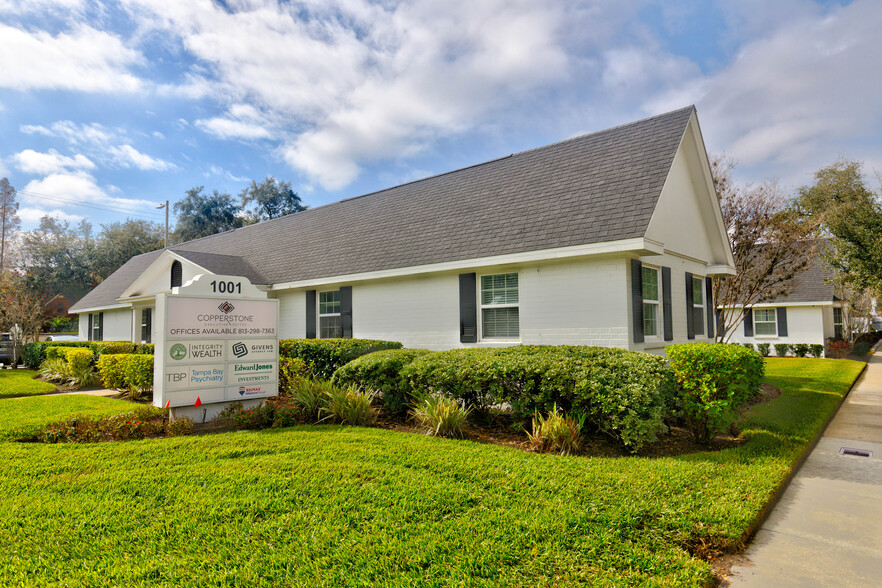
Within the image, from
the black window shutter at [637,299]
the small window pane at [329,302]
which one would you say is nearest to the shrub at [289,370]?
the small window pane at [329,302]

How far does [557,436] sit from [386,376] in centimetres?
Result: 345

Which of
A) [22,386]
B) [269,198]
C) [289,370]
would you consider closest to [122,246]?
[269,198]

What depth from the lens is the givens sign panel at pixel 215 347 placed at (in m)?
7.91

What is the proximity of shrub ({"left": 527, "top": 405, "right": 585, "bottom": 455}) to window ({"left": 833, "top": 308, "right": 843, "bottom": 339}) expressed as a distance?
29.3 m

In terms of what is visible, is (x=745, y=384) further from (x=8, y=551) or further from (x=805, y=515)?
(x=8, y=551)

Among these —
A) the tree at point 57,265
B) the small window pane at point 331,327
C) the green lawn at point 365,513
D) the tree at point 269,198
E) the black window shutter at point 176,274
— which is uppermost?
the tree at point 269,198

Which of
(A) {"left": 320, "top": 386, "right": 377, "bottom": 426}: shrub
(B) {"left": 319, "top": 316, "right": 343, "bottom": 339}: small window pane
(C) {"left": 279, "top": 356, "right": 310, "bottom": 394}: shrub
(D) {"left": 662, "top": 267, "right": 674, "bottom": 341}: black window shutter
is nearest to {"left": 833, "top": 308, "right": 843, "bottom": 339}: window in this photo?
(D) {"left": 662, "top": 267, "right": 674, "bottom": 341}: black window shutter

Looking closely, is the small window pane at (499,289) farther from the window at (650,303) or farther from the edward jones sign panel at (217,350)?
the edward jones sign panel at (217,350)

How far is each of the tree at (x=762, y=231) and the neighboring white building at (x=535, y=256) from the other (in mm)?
1993

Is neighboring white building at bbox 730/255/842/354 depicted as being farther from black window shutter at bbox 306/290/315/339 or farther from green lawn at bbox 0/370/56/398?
green lawn at bbox 0/370/56/398

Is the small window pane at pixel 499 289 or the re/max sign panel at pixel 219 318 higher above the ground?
the small window pane at pixel 499 289

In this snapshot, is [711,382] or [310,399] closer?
[711,382]

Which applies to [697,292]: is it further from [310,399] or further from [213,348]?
[213,348]

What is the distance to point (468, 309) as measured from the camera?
11.2 meters
